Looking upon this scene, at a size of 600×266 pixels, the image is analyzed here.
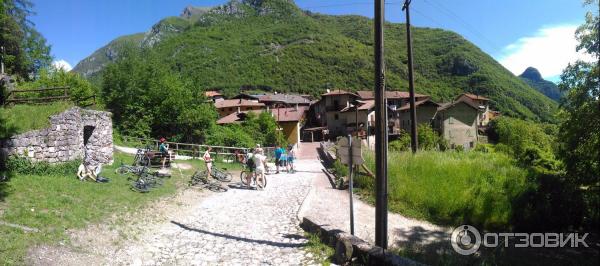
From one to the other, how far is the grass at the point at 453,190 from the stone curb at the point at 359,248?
17.2 ft

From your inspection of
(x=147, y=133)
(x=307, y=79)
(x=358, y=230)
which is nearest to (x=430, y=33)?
(x=307, y=79)

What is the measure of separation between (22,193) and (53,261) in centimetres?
509

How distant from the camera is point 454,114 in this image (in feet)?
181

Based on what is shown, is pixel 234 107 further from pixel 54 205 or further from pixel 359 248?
pixel 359 248

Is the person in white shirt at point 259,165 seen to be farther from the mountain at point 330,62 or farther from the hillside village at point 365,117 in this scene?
the mountain at point 330,62

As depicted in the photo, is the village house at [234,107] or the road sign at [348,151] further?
the village house at [234,107]

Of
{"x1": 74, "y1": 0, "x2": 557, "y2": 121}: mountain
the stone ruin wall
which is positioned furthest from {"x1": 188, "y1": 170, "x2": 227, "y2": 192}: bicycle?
{"x1": 74, "y1": 0, "x2": 557, "y2": 121}: mountain

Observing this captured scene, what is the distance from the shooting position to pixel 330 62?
132500 millimetres

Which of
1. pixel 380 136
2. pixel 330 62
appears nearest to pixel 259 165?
pixel 380 136

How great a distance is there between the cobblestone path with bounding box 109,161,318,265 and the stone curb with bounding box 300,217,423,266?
0.57 m

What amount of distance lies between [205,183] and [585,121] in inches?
570

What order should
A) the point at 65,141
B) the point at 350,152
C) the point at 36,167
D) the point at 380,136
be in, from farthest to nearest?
the point at 65,141 → the point at 36,167 → the point at 350,152 → the point at 380,136

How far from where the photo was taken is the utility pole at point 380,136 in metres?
7.31

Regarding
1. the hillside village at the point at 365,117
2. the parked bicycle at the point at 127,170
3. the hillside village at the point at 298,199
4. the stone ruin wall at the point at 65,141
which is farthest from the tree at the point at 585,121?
the hillside village at the point at 365,117
